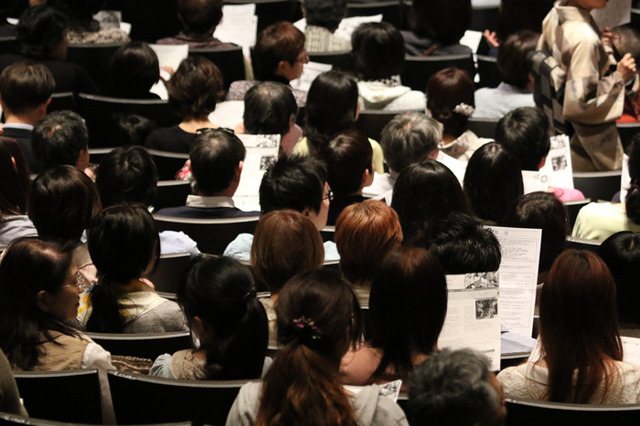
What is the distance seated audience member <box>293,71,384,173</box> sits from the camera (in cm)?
490

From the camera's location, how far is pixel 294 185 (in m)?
3.72

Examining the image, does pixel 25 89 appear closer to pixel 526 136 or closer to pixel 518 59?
pixel 526 136

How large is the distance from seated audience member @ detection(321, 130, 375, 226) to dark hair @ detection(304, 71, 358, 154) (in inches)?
26.2

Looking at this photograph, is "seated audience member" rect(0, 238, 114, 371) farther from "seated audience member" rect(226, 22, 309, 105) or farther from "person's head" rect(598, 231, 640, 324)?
"seated audience member" rect(226, 22, 309, 105)

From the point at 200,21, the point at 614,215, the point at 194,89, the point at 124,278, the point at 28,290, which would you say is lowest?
the point at 614,215

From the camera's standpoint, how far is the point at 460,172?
14.9ft

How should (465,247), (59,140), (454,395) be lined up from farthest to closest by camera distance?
(59,140) < (465,247) < (454,395)

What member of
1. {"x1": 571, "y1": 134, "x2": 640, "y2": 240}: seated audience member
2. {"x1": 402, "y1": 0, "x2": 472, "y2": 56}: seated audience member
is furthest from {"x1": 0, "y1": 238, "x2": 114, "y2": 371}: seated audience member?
{"x1": 402, "y1": 0, "x2": 472, "y2": 56}: seated audience member

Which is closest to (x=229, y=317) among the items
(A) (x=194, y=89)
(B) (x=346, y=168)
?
(B) (x=346, y=168)

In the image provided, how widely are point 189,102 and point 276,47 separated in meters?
0.77

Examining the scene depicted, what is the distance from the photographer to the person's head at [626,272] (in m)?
2.93

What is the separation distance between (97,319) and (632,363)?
5.29ft

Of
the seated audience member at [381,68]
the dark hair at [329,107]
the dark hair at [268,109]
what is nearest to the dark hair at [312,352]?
the dark hair at [268,109]

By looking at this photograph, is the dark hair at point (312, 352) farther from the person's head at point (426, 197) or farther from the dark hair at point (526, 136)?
the dark hair at point (526, 136)
